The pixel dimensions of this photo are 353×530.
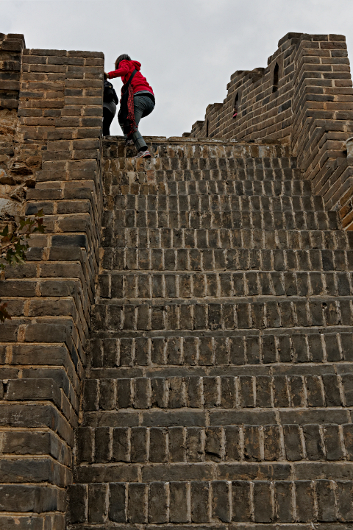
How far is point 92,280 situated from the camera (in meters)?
3.80

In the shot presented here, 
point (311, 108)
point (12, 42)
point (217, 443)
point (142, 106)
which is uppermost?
point (142, 106)

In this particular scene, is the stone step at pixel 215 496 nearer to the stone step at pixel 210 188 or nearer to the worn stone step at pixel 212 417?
the worn stone step at pixel 212 417

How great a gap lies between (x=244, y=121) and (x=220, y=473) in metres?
5.61

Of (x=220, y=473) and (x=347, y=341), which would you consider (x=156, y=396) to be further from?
(x=347, y=341)

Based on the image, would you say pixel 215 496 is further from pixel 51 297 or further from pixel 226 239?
pixel 226 239

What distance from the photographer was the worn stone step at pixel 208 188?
489 cm

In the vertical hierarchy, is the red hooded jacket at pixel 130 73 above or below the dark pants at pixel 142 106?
above

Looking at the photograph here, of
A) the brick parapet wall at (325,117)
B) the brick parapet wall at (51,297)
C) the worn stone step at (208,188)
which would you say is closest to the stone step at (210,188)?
the worn stone step at (208,188)

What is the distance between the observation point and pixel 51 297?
9.87 ft

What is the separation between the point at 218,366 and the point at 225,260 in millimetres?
970

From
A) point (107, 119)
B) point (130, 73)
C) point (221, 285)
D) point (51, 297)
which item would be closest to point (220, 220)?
point (221, 285)

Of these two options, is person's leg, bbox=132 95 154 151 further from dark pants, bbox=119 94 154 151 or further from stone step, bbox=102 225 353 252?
stone step, bbox=102 225 353 252

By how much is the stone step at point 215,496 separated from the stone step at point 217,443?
5cm

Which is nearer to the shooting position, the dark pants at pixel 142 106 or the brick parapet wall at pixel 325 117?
the brick parapet wall at pixel 325 117
